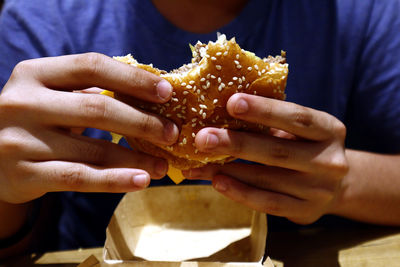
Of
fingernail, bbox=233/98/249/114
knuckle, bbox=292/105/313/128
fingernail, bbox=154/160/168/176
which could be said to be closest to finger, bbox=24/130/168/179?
fingernail, bbox=154/160/168/176

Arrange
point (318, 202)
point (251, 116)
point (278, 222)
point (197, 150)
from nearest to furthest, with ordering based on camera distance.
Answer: point (251, 116) → point (197, 150) → point (318, 202) → point (278, 222)

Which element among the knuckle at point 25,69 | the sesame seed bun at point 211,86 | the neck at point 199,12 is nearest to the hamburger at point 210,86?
the sesame seed bun at point 211,86

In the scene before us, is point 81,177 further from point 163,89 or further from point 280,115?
point 280,115

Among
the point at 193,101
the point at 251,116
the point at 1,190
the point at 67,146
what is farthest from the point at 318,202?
the point at 1,190

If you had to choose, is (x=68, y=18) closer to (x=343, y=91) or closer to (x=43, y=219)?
(x=43, y=219)

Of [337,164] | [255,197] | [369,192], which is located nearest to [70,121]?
[255,197]
